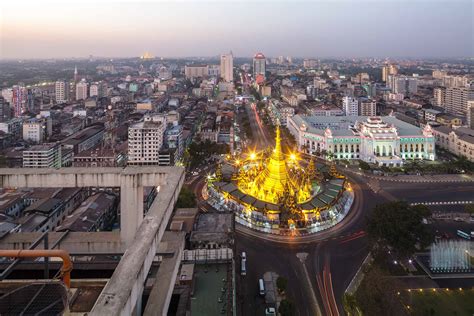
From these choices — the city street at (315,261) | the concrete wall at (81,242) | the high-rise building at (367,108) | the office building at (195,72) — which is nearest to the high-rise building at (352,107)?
the high-rise building at (367,108)

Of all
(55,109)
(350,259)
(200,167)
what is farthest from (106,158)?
(55,109)

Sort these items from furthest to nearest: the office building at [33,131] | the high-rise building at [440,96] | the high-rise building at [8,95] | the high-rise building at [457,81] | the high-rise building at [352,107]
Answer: the high-rise building at [457,81], the high-rise building at [440,96], the high-rise building at [352,107], the high-rise building at [8,95], the office building at [33,131]

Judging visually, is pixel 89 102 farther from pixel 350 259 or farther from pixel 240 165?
A: pixel 350 259

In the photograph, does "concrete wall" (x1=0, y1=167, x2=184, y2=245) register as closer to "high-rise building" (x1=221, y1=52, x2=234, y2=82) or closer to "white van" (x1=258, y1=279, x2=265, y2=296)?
"white van" (x1=258, y1=279, x2=265, y2=296)

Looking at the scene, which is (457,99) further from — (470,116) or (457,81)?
(457,81)

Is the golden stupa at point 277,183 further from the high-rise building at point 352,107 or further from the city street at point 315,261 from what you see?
the high-rise building at point 352,107

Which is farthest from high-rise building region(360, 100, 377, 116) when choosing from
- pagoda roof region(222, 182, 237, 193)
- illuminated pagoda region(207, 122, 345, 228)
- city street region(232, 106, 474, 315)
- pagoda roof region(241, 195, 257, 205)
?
pagoda roof region(241, 195, 257, 205)
